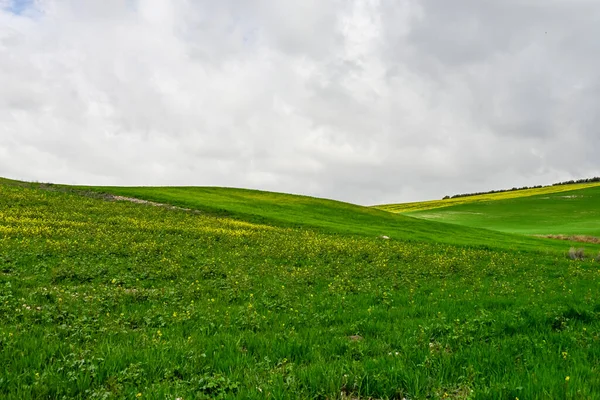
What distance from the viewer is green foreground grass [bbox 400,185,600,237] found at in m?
75.4

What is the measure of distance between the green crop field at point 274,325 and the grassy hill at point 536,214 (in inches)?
2431

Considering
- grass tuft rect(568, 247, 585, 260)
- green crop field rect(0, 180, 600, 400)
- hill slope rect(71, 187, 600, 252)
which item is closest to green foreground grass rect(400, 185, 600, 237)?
hill slope rect(71, 187, 600, 252)

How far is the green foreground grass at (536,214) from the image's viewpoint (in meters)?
75.4

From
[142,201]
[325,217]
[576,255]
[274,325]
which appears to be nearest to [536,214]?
[325,217]

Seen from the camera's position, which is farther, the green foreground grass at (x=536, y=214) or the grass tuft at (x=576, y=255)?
the green foreground grass at (x=536, y=214)

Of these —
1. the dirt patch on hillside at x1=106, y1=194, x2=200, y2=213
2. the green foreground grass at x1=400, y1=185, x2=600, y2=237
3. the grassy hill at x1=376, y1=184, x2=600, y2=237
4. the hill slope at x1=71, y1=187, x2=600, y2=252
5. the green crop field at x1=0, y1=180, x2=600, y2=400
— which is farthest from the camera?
the green foreground grass at x1=400, y1=185, x2=600, y2=237

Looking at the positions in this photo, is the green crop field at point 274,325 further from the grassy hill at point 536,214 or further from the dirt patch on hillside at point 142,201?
the grassy hill at point 536,214

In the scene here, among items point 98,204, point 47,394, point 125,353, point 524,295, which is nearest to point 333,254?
point 524,295

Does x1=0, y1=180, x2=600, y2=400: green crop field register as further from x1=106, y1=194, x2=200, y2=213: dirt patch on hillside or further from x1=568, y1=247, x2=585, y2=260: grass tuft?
x1=106, y1=194, x2=200, y2=213: dirt patch on hillside

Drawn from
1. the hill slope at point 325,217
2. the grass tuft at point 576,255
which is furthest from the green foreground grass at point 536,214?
the grass tuft at point 576,255

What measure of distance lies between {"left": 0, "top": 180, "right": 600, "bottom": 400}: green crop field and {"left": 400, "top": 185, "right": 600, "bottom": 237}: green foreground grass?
2402 inches

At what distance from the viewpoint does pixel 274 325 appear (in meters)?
9.80

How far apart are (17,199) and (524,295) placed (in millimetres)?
40259

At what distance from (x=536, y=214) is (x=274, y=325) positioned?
103265 mm
